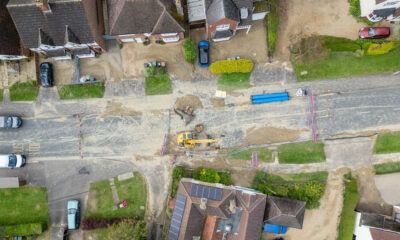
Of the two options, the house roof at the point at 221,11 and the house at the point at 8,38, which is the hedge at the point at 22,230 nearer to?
the house at the point at 8,38

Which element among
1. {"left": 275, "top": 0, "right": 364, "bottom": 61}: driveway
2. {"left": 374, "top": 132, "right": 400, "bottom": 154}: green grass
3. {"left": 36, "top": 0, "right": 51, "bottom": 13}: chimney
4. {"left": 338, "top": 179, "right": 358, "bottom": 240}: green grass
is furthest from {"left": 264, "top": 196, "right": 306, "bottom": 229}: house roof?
{"left": 36, "top": 0, "right": 51, "bottom": 13}: chimney

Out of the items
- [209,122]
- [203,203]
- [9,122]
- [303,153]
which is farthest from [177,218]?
[9,122]

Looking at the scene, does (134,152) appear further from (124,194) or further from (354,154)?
(354,154)

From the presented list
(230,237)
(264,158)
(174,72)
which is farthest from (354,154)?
(174,72)

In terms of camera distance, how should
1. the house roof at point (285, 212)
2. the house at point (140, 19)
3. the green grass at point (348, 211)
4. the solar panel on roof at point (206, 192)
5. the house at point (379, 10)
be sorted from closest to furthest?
the house at point (140, 19), the solar panel on roof at point (206, 192), the house at point (379, 10), the house roof at point (285, 212), the green grass at point (348, 211)

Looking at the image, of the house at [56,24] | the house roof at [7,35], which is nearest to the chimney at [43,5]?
the house at [56,24]

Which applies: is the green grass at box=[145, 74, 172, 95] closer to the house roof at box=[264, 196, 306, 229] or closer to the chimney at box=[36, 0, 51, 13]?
the chimney at box=[36, 0, 51, 13]
